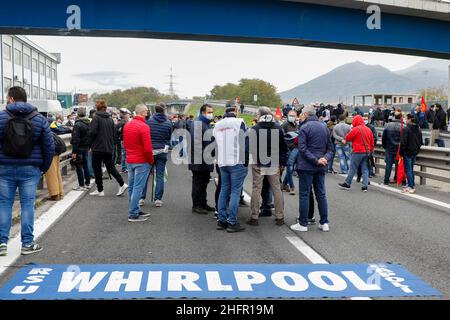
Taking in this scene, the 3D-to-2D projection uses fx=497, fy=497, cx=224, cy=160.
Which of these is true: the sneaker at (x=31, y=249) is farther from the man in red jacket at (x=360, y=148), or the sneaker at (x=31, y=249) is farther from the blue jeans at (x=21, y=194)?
the man in red jacket at (x=360, y=148)

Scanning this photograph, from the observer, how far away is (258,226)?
26.2 ft

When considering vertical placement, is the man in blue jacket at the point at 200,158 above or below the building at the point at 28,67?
below

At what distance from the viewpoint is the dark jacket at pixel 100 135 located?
35.2 feet

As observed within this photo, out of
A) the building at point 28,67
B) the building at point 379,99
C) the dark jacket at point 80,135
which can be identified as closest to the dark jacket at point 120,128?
the dark jacket at point 80,135

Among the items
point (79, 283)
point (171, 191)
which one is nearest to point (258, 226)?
point (79, 283)

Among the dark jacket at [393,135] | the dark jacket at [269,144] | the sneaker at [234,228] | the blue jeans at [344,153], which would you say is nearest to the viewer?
→ the sneaker at [234,228]

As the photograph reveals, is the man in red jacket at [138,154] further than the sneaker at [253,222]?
Yes

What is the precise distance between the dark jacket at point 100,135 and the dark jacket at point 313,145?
4.79 m

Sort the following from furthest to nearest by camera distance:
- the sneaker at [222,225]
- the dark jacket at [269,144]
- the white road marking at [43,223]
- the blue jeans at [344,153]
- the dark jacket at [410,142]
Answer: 1. the blue jeans at [344,153]
2. the dark jacket at [410,142]
3. the dark jacket at [269,144]
4. the sneaker at [222,225]
5. the white road marking at [43,223]

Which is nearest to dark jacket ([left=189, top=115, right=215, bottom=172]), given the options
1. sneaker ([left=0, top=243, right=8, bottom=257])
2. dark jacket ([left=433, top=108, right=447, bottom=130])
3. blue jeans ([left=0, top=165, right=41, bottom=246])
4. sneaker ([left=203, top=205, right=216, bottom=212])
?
sneaker ([left=203, top=205, right=216, bottom=212])

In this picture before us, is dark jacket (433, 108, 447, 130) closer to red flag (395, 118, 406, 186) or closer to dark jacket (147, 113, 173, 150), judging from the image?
red flag (395, 118, 406, 186)

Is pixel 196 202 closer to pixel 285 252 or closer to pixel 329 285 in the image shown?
pixel 285 252

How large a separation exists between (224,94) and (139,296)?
128676 mm

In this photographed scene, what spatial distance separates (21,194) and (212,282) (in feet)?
9.34
